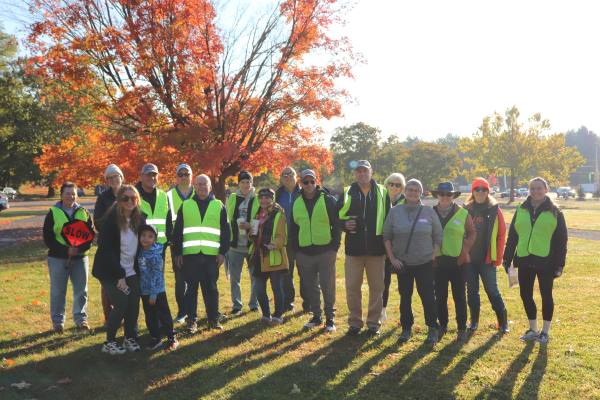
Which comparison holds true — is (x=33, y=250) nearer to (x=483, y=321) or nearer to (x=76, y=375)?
(x=76, y=375)

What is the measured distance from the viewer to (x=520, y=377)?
482 centimetres

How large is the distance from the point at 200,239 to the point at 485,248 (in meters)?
3.53

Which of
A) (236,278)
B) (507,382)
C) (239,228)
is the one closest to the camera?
(507,382)

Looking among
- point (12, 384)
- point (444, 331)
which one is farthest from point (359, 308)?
point (12, 384)

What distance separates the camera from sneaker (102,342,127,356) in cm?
553

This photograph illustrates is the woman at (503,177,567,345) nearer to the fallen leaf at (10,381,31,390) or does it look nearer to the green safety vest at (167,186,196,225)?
the green safety vest at (167,186,196,225)

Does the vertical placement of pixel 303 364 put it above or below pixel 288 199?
below

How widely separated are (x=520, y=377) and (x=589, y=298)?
14.7 feet

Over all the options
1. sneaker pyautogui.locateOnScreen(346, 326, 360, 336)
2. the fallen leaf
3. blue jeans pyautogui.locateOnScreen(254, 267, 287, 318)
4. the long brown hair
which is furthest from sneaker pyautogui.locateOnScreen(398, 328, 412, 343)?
the fallen leaf

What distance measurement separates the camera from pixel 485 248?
20.5 feet

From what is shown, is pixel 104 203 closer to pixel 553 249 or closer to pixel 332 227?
pixel 332 227

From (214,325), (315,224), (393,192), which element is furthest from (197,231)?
(393,192)

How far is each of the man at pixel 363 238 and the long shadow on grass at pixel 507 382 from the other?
1.68 meters

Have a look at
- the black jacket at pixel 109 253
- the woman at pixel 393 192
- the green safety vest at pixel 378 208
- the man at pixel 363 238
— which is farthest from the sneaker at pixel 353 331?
the black jacket at pixel 109 253
